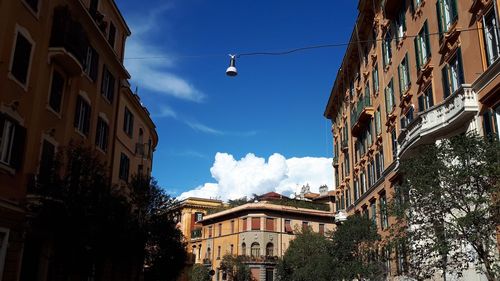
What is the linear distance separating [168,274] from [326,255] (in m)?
9.88

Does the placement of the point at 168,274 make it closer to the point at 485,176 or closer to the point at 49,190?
the point at 49,190

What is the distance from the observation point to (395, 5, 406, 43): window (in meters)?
28.5

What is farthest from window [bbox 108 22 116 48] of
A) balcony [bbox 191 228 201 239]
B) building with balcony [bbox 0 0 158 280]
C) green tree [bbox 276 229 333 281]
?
balcony [bbox 191 228 201 239]

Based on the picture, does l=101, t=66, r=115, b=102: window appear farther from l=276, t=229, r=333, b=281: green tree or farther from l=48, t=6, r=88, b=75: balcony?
l=276, t=229, r=333, b=281: green tree

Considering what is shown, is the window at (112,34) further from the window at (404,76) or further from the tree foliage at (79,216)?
the window at (404,76)

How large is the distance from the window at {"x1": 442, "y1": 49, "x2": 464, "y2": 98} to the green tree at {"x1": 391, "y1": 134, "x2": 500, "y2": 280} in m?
7.32

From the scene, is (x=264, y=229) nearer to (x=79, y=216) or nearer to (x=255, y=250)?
(x=255, y=250)

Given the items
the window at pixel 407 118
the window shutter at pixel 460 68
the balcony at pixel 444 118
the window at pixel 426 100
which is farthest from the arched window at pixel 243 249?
the window shutter at pixel 460 68

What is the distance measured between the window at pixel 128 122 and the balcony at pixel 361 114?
629 inches

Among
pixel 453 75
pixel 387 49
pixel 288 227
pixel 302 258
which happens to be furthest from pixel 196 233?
pixel 453 75

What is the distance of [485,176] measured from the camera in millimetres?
12711

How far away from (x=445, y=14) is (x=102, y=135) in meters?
16.9

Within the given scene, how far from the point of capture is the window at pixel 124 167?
2900 centimetres

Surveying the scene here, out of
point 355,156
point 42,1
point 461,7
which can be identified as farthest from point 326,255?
point 42,1
